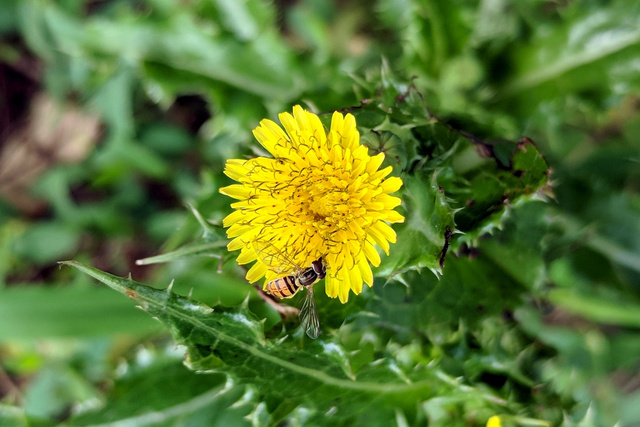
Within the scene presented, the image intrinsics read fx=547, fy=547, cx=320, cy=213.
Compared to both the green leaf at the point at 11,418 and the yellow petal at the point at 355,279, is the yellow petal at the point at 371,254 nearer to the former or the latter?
the yellow petal at the point at 355,279

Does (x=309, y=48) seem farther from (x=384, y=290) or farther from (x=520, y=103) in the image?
(x=384, y=290)

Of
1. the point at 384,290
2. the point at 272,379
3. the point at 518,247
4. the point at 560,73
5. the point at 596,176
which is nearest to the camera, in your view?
the point at 272,379

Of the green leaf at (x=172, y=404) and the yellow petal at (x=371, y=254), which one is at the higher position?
the yellow petal at (x=371, y=254)

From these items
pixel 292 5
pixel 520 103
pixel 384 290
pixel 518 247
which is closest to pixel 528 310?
pixel 518 247

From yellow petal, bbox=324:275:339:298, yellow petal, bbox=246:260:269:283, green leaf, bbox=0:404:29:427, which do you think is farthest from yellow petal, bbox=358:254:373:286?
green leaf, bbox=0:404:29:427

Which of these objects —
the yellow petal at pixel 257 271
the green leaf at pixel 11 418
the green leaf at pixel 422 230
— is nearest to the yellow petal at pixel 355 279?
the green leaf at pixel 422 230

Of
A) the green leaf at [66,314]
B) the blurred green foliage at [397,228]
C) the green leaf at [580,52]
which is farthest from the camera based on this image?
the green leaf at [66,314]
